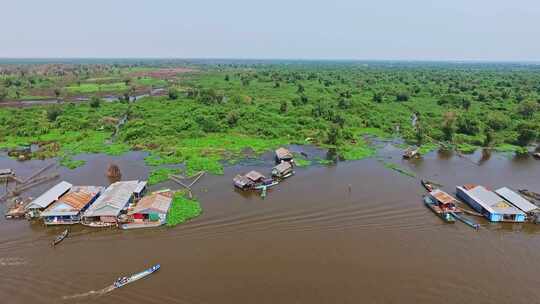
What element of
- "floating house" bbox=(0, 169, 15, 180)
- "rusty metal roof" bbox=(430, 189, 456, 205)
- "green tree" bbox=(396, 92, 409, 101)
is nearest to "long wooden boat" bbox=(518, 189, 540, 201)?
"rusty metal roof" bbox=(430, 189, 456, 205)

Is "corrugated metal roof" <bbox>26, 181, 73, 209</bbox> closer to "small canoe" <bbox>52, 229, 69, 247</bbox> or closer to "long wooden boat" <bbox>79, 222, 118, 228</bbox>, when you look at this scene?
"small canoe" <bbox>52, 229, 69, 247</bbox>

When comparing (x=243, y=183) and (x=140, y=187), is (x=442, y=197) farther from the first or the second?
(x=140, y=187)

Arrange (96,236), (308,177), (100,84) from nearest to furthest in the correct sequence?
(96,236) < (308,177) < (100,84)

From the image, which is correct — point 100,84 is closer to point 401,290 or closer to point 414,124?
point 414,124

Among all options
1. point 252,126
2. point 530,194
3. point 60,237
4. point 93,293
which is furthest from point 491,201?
point 252,126

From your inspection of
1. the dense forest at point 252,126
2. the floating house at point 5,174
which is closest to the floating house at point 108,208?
the dense forest at point 252,126

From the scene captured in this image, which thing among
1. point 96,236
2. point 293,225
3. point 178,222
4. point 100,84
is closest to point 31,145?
point 96,236

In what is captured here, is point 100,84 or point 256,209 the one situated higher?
point 100,84
